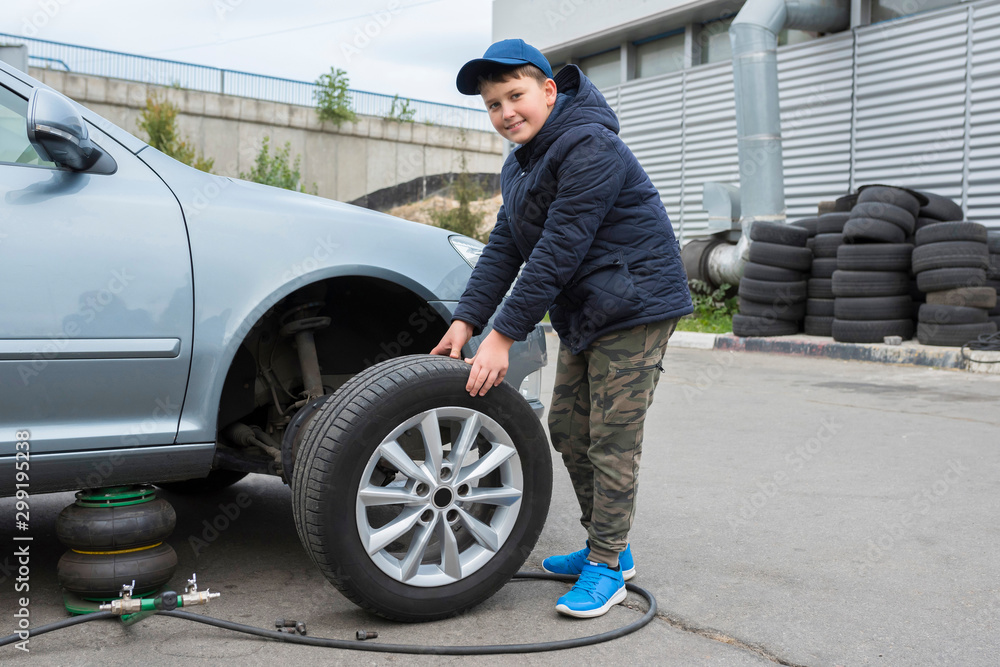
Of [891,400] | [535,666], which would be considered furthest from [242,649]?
[891,400]

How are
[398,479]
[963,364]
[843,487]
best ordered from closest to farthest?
1. [398,479]
2. [843,487]
3. [963,364]

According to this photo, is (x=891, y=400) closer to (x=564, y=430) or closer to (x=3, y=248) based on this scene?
(x=564, y=430)

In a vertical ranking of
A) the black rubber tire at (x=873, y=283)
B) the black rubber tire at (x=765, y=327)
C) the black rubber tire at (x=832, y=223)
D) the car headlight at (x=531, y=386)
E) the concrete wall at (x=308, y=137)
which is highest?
A: the concrete wall at (x=308, y=137)

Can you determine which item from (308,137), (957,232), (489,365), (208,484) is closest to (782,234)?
(957,232)

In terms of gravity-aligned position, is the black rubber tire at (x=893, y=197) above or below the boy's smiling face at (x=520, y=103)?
above

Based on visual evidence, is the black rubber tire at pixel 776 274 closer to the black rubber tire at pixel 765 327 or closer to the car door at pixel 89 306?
the black rubber tire at pixel 765 327

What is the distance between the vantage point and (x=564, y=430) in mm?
2838

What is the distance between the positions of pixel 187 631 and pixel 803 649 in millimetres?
1632

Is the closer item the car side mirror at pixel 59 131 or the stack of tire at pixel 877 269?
the car side mirror at pixel 59 131

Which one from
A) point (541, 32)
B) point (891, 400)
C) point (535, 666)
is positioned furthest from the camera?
point (541, 32)

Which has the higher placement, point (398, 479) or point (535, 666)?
point (398, 479)

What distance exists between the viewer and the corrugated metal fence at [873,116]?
1048 centimetres

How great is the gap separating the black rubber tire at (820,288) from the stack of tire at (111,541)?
8842 millimetres

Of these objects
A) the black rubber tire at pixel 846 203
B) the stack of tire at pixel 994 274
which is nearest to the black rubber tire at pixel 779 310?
the black rubber tire at pixel 846 203
